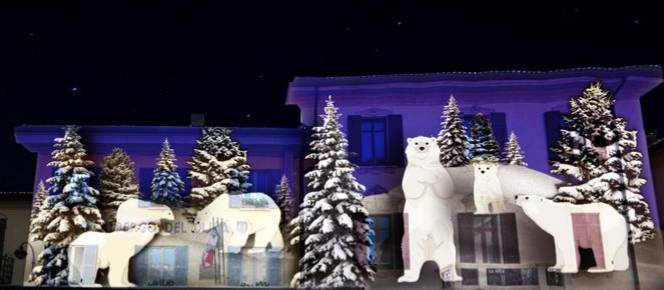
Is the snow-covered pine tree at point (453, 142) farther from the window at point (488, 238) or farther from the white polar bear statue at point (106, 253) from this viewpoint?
the white polar bear statue at point (106, 253)

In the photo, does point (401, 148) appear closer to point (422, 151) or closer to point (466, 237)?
Answer: point (422, 151)

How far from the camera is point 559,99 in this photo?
13016mm

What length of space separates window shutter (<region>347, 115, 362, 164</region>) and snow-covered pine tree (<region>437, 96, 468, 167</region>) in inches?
61.7

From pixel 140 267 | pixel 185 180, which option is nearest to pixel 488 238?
pixel 185 180

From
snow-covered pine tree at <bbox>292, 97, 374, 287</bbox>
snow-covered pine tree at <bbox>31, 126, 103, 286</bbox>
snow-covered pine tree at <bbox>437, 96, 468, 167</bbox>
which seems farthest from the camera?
snow-covered pine tree at <bbox>437, 96, 468, 167</bbox>

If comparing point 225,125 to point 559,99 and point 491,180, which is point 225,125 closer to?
point 491,180

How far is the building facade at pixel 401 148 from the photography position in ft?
40.1

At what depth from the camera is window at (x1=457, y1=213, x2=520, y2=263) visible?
12.2 meters

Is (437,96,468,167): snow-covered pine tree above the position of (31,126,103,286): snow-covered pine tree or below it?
above

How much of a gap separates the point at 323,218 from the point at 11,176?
7629mm

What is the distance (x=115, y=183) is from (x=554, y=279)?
8.65 meters

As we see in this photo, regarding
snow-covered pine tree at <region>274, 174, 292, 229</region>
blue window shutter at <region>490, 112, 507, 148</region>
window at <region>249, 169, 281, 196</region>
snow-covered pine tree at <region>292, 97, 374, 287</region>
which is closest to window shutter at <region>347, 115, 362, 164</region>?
snow-covered pine tree at <region>292, 97, 374, 287</region>

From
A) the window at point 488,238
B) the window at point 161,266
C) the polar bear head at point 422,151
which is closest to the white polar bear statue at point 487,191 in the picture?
the window at point 488,238

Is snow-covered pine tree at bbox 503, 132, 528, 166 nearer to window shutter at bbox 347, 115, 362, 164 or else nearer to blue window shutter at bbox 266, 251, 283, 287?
window shutter at bbox 347, 115, 362, 164
